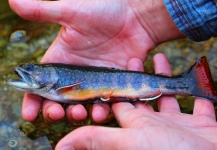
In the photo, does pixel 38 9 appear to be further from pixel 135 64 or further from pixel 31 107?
pixel 135 64

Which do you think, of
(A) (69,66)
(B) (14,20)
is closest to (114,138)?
(A) (69,66)

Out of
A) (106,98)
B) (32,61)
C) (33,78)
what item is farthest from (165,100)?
(32,61)

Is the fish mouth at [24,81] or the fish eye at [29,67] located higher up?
the fish eye at [29,67]

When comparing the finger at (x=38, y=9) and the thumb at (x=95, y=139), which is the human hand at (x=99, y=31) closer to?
the finger at (x=38, y=9)

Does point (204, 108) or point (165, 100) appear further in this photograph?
point (165, 100)

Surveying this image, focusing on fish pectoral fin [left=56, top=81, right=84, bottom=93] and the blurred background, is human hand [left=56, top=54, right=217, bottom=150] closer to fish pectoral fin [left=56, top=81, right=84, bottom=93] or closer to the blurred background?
fish pectoral fin [left=56, top=81, right=84, bottom=93]

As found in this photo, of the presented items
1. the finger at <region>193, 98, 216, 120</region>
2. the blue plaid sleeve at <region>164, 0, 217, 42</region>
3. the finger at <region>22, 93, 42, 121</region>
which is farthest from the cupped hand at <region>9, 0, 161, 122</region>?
the finger at <region>193, 98, 216, 120</region>

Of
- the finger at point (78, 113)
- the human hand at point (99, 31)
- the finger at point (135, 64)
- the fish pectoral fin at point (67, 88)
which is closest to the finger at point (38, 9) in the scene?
the human hand at point (99, 31)
